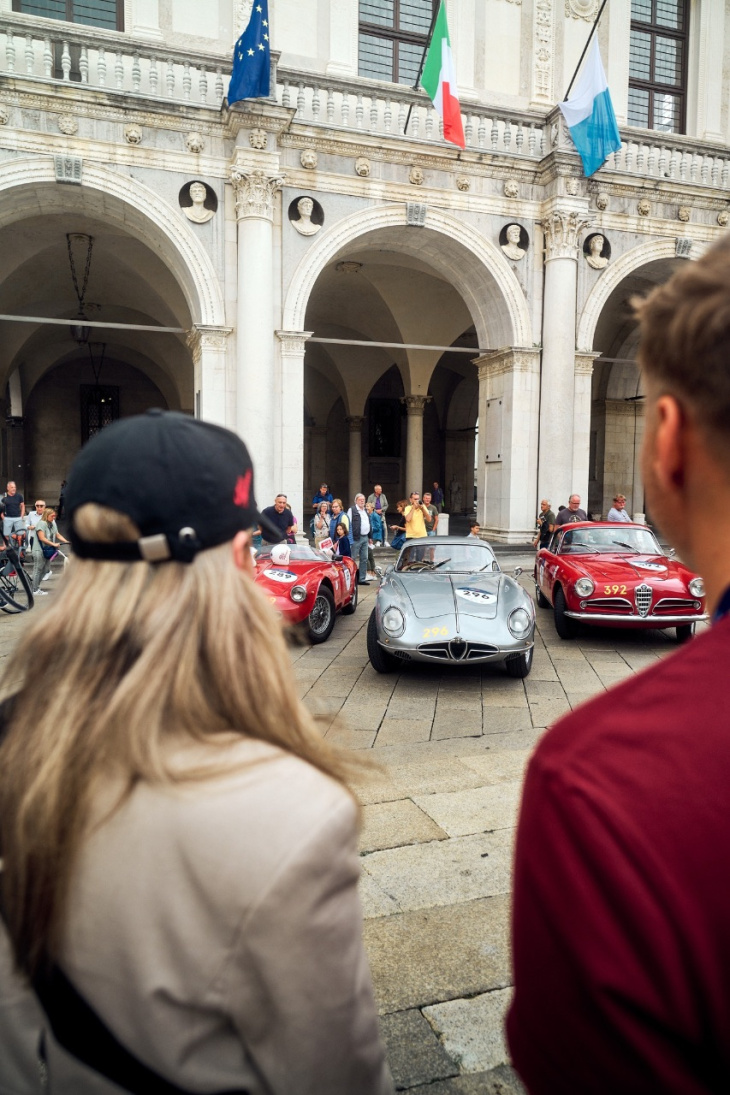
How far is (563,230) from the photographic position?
618 inches

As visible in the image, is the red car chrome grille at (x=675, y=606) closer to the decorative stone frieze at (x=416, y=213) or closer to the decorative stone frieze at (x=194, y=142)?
the decorative stone frieze at (x=416, y=213)

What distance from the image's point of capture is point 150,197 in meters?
13.5

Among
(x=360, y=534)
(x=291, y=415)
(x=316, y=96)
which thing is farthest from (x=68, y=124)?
(x=360, y=534)

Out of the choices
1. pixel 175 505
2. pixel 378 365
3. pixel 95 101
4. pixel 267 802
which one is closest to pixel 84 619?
pixel 175 505

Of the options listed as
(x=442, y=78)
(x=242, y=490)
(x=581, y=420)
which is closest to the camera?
(x=242, y=490)

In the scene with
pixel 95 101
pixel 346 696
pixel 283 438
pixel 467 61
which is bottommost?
pixel 346 696

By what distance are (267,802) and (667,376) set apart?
76 cm

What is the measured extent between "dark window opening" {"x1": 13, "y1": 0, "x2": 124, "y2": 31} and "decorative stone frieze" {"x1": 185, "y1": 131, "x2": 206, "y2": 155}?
3.54 metres

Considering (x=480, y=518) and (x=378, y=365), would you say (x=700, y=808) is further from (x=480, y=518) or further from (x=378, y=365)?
(x=378, y=365)

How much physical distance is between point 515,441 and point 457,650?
10.5 metres

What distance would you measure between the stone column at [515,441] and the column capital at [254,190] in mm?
6018

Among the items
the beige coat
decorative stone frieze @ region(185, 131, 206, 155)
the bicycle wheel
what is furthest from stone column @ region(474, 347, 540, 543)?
the beige coat

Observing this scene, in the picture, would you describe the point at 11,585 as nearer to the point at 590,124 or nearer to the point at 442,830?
the point at 442,830

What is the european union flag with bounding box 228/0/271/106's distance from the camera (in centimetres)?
1247
